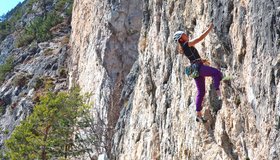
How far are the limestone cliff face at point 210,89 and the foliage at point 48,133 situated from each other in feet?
11.2

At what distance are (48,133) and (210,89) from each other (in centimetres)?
1457

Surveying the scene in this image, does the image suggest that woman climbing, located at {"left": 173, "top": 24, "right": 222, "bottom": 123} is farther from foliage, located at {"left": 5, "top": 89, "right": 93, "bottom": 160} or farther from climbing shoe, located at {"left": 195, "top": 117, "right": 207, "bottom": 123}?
foliage, located at {"left": 5, "top": 89, "right": 93, "bottom": 160}

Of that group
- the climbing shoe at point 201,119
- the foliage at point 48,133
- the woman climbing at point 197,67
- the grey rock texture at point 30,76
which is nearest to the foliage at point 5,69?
the grey rock texture at point 30,76

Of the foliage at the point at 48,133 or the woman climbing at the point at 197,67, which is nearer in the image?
the woman climbing at the point at 197,67

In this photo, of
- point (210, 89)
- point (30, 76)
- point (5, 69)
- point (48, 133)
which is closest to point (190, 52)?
point (210, 89)

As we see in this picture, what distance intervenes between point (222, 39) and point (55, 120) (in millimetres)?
15272

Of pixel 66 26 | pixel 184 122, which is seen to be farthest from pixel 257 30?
pixel 66 26

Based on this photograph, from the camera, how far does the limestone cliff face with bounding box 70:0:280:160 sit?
7.64 meters

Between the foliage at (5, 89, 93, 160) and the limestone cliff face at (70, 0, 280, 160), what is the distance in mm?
3409

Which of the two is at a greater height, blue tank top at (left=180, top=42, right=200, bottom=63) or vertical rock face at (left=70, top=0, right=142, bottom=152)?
vertical rock face at (left=70, top=0, right=142, bottom=152)

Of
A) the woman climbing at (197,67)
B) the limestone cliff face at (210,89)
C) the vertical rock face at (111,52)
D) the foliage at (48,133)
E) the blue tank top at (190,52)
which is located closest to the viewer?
the limestone cliff face at (210,89)

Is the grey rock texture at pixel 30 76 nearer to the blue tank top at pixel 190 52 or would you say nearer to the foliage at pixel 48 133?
the foliage at pixel 48 133

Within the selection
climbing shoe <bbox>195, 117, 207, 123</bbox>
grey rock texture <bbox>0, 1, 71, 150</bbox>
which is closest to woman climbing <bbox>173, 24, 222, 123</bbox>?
climbing shoe <bbox>195, 117, 207, 123</bbox>

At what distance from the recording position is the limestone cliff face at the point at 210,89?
7.64 m
